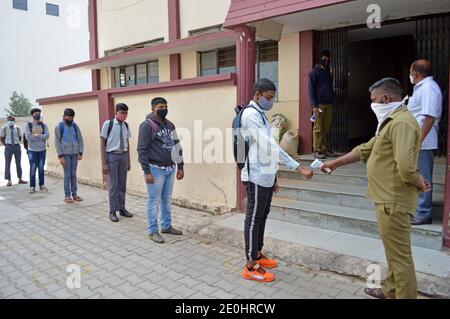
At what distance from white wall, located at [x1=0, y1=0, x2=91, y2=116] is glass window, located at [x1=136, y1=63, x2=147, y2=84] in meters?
25.1

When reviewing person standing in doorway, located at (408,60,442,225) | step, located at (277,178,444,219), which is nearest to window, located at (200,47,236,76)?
step, located at (277,178,444,219)

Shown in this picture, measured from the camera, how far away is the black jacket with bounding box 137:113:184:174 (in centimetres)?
477

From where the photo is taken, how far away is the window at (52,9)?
36075 mm

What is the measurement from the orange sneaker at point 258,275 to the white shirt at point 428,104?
7.30ft

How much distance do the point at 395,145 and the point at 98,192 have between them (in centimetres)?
690

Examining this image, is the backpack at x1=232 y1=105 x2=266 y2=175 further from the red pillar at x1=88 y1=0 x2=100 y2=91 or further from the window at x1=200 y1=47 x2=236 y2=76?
the red pillar at x1=88 y1=0 x2=100 y2=91

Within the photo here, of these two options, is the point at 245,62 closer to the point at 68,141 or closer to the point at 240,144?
the point at 240,144

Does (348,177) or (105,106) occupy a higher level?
(105,106)

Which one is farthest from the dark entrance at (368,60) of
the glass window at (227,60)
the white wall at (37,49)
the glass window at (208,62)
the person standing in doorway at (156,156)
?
the white wall at (37,49)

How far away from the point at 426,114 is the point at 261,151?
6.12 feet

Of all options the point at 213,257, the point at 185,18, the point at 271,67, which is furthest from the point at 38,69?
the point at 213,257

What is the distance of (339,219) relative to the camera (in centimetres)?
469

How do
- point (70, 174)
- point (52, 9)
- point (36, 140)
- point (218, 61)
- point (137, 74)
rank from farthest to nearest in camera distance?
point (52, 9) → point (137, 74) → point (218, 61) → point (36, 140) → point (70, 174)

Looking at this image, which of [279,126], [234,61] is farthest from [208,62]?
[279,126]
